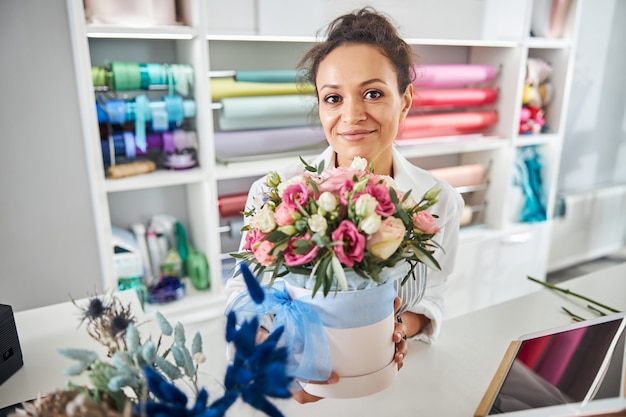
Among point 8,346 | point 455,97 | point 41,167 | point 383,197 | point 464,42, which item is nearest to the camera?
point 383,197

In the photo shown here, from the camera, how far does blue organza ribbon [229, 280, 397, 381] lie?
2.49 feet

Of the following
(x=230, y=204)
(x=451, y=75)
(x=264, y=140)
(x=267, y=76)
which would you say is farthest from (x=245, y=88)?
(x=451, y=75)

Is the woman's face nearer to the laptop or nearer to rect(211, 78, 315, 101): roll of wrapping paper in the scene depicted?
the laptop

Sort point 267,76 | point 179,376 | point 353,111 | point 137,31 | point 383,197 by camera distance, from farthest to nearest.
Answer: point 267,76 < point 137,31 < point 353,111 < point 383,197 < point 179,376

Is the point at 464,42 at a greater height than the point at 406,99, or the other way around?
the point at 464,42

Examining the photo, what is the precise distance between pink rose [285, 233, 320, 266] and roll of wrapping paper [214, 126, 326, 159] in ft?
4.50

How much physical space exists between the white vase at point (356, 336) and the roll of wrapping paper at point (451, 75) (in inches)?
66.0

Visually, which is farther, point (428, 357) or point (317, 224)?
point (428, 357)

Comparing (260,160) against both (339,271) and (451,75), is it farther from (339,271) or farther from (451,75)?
(339,271)

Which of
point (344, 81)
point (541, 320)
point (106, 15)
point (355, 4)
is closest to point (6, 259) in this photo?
point (106, 15)

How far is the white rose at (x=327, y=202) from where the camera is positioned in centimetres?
68

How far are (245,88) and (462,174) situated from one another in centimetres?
130

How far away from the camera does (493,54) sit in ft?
8.58

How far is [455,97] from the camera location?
97.0 inches
